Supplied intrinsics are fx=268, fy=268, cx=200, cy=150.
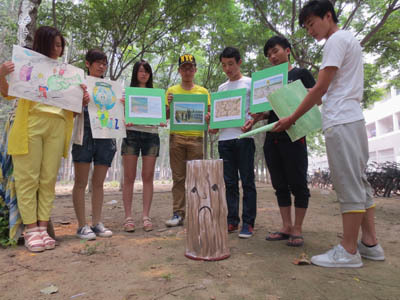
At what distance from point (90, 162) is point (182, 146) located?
3.98ft

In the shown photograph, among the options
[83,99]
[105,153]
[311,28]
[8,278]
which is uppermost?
[311,28]

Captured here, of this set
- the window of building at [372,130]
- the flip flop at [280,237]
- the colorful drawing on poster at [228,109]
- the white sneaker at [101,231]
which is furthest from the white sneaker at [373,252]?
the window of building at [372,130]

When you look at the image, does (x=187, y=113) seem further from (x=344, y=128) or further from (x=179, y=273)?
(x=179, y=273)

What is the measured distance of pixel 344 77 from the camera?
7.30ft

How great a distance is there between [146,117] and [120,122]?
12.8 inches

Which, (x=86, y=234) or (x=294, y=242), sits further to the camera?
(x=86, y=234)

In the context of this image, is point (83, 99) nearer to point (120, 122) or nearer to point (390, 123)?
point (120, 122)

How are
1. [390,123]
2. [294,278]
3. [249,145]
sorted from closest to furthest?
[294,278]
[249,145]
[390,123]

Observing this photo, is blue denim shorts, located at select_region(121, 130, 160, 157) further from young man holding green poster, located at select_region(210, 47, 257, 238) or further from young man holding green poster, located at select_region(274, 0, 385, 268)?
young man holding green poster, located at select_region(274, 0, 385, 268)

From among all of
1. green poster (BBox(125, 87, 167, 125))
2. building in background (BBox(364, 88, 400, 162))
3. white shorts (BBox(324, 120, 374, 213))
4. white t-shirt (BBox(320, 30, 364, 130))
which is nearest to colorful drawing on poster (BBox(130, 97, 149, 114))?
green poster (BBox(125, 87, 167, 125))

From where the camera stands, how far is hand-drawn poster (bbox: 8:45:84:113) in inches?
103

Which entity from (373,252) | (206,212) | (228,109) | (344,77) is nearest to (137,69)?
(228,109)

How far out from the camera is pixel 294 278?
1936mm

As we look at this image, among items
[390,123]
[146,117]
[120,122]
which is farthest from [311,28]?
[390,123]
